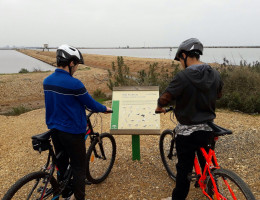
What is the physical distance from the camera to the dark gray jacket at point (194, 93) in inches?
90.5

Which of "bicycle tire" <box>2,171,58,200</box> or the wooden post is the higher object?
"bicycle tire" <box>2,171,58,200</box>

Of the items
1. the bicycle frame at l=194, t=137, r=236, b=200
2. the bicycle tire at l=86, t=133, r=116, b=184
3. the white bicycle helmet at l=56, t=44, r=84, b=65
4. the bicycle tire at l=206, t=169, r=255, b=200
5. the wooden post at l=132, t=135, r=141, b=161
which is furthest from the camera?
the wooden post at l=132, t=135, r=141, b=161

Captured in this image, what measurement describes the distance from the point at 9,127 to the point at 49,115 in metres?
5.71

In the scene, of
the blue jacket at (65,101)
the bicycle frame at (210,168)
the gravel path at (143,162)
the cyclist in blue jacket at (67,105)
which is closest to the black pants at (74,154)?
the cyclist in blue jacket at (67,105)

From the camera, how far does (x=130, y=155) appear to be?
485cm

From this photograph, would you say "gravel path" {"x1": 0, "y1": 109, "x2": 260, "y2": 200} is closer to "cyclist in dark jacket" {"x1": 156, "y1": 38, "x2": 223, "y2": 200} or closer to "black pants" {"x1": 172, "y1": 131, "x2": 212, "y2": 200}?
"black pants" {"x1": 172, "y1": 131, "x2": 212, "y2": 200}

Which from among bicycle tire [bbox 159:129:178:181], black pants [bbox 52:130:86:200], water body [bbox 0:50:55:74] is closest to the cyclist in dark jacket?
black pants [bbox 52:130:86:200]

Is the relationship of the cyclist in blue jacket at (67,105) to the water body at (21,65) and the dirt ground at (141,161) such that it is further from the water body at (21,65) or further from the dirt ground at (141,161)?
the water body at (21,65)

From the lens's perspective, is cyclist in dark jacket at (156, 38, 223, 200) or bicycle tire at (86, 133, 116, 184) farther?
bicycle tire at (86, 133, 116, 184)

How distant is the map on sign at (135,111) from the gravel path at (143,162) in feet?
2.63

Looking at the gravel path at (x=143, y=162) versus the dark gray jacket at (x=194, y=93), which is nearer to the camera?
the dark gray jacket at (x=194, y=93)

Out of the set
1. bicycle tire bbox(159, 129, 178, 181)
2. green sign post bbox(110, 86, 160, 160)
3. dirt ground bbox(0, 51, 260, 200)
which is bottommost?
dirt ground bbox(0, 51, 260, 200)

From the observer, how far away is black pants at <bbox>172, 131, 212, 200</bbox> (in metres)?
2.55

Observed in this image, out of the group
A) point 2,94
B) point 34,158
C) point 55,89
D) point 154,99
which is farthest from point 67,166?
point 2,94
